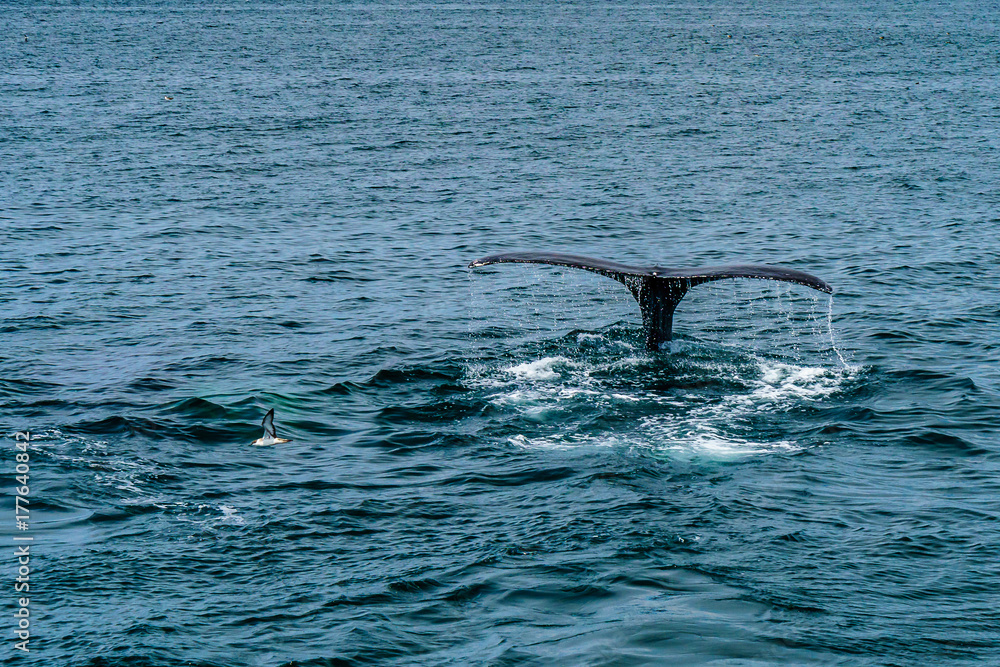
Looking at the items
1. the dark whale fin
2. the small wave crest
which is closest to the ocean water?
the small wave crest

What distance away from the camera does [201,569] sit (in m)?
14.0

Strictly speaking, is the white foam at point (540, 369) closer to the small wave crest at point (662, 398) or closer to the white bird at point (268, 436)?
the small wave crest at point (662, 398)

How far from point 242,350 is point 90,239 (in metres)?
12.4

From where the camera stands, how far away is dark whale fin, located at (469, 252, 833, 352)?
18719mm

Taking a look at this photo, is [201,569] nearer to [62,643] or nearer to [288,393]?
[62,643]

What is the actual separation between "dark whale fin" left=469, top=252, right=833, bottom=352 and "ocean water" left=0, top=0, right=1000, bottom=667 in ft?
2.61

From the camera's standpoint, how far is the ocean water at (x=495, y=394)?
13094mm

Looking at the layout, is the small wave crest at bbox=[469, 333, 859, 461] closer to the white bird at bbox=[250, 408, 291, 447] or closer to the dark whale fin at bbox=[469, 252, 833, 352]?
the dark whale fin at bbox=[469, 252, 833, 352]

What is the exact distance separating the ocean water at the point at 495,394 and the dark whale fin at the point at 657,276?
79cm

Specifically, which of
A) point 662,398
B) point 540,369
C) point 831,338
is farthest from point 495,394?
point 831,338

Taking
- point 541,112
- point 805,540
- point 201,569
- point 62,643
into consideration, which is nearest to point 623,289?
point 805,540

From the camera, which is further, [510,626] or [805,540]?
[805,540]

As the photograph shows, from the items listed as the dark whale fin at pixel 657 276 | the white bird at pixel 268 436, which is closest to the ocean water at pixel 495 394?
the white bird at pixel 268 436

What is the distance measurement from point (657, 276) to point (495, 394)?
3618 mm
